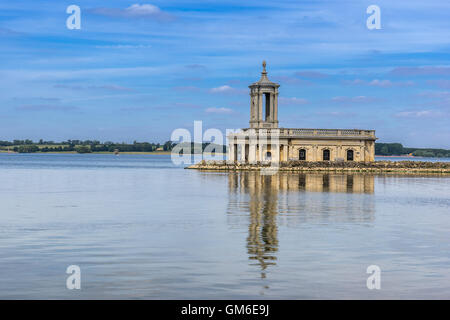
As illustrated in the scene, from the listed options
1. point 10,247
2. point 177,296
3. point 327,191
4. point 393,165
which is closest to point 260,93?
point 393,165

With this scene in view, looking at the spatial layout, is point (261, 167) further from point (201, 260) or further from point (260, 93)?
point (201, 260)

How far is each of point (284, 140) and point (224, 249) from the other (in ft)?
197

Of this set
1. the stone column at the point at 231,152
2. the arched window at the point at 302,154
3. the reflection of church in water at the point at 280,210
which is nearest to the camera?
the reflection of church in water at the point at 280,210

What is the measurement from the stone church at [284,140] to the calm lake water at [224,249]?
44310mm

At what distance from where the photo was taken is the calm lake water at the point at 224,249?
43.1ft

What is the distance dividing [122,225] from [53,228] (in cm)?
242

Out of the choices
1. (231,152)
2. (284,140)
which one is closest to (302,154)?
(284,140)

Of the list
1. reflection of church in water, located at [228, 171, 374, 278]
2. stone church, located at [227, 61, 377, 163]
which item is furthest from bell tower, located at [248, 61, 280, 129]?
reflection of church in water, located at [228, 171, 374, 278]

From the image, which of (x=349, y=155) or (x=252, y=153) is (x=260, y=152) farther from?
(x=349, y=155)

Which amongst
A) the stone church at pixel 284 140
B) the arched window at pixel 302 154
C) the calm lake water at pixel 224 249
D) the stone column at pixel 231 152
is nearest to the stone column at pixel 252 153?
the stone church at pixel 284 140

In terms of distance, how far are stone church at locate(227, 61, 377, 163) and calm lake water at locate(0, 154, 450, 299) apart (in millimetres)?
44310

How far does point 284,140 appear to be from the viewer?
253ft

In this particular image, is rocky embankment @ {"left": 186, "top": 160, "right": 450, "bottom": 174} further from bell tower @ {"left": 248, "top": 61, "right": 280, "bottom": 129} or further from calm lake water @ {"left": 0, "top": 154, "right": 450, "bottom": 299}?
calm lake water @ {"left": 0, "top": 154, "right": 450, "bottom": 299}

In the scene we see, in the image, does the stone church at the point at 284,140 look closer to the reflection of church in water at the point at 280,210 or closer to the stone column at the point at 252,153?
the stone column at the point at 252,153
